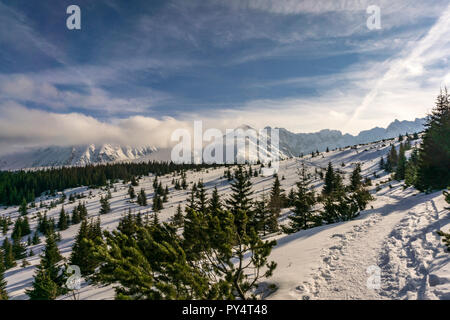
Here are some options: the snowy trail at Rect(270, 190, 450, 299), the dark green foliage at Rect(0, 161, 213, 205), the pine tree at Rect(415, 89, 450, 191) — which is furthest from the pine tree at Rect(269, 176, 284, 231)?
the dark green foliage at Rect(0, 161, 213, 205)

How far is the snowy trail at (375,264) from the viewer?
17.1 ft

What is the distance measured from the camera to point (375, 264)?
22.0ft

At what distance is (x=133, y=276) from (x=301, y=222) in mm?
19899

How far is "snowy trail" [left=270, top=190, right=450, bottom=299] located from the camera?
205 inches

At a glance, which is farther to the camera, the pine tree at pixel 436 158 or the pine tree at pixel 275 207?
the pine tree at pixel 275 207

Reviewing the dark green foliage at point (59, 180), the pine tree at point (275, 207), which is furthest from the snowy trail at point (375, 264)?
the dark green foliage at point (59, 180)

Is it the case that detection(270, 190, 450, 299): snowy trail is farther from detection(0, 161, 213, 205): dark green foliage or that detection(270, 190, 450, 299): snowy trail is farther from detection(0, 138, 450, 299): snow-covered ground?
detection(0, 161, 213, 205): dark green foliage

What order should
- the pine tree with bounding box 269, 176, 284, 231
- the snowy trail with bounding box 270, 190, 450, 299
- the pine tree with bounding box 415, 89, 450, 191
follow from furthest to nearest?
the pine tree with bounding box 269, 176, 284, 231 < the pine tree with bounding box 415, 89, 450, 191 < the snowy trail with bounding box 270, 190, 450, 299

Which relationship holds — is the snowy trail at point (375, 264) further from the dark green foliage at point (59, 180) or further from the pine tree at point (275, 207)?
the dark green foliage at point (59, 180)

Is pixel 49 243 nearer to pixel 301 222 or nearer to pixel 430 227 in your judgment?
pixel 301 222

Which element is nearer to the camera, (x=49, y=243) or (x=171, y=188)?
(x=49, y=243)

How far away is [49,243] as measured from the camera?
27672mm

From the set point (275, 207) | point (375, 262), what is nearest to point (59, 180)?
point (275, 207)
